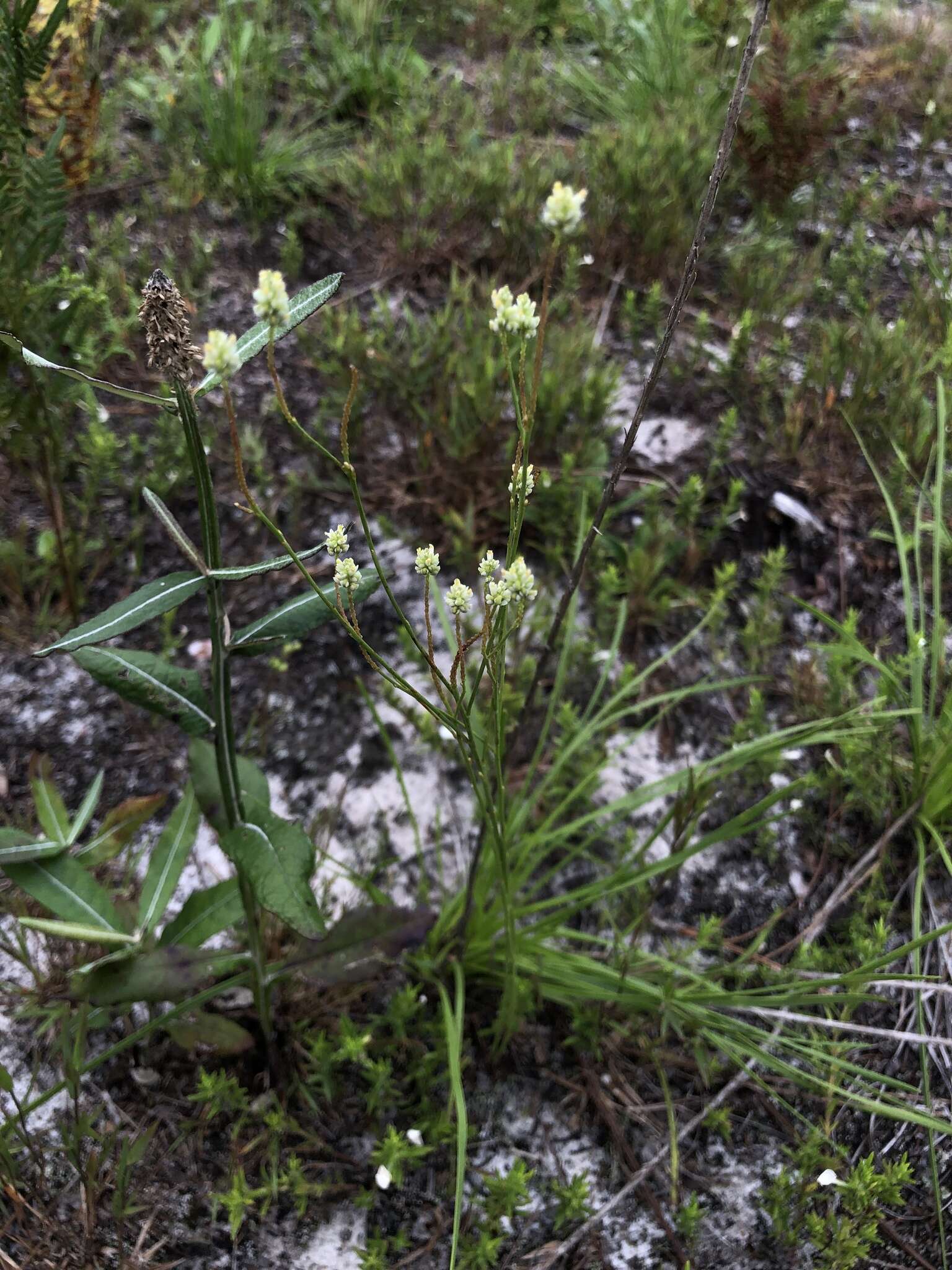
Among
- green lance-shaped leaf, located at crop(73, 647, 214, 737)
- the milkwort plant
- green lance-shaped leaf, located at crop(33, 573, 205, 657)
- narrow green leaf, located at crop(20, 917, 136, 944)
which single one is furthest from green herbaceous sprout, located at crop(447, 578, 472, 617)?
narrow green leaf, located at crop(20, 917, 136, 944)

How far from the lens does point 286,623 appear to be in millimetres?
1167

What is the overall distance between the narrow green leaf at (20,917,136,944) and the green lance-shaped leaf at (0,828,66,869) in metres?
0.10

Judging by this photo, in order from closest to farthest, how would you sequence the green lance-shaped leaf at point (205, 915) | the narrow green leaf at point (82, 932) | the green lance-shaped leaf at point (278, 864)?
1. the green lance-shaped leaf at point (278, 864)
2. the narrow green leaf at point (82, 932)
3. the green lance-shaped leaf at point (205, 915)

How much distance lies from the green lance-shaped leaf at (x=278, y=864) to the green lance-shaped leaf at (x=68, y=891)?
35 cm

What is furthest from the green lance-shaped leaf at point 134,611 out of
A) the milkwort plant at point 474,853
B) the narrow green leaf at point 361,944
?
the narrow green leaf at point 361,944

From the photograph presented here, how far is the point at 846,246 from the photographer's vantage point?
A: 3340 millimetres

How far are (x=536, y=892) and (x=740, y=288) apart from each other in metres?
2.30

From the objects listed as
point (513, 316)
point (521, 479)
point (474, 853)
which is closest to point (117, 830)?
point (474, 853)

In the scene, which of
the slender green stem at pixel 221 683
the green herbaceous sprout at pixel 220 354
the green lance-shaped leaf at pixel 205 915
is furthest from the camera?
the green lance-shaped leaf at pixel 205 915

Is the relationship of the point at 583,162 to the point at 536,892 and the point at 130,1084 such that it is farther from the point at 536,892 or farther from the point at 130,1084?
the point at 130,1084

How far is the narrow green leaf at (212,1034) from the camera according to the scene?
1473mm

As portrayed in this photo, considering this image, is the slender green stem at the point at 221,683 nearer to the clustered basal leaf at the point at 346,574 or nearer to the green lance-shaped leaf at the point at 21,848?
the clustered basal leaf at the point at 346,574

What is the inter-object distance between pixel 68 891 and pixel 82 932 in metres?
0.10

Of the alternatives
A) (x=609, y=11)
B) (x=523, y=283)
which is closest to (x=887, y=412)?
(x=523, y=283)
